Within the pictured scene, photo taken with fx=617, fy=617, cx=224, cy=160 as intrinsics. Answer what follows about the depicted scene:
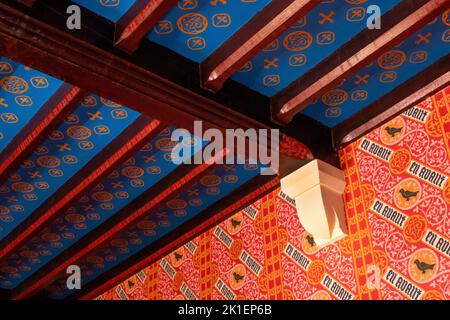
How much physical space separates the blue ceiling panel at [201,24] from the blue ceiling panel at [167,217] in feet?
4.32

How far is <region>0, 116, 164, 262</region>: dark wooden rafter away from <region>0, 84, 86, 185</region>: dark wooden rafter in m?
0.46

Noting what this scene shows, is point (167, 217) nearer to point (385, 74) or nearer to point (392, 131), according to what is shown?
point (392, 131)

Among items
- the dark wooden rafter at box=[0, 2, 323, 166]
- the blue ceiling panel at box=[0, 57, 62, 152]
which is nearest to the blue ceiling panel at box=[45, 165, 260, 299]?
the dark wooden rafter at box=[0, 2, 323, 166]

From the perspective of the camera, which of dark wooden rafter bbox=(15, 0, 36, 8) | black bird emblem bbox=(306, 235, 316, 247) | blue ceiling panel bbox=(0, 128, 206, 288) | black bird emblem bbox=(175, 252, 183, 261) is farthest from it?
black bird emblem bbox=(175, 252, 183, 261)

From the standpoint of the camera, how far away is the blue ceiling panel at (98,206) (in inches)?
177

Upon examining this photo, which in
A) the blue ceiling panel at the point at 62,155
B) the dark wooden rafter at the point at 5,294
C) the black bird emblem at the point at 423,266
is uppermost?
the blue ceiling panel at the point at 62,155

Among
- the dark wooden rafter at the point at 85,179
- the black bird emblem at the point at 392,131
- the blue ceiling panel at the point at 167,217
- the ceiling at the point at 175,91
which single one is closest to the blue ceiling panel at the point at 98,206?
the ceiling at the point at 175,91

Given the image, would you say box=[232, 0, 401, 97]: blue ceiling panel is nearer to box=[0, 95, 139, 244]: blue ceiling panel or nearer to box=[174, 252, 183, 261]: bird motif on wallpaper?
box=[0, 95, 139, 244]: blue ceiling panel

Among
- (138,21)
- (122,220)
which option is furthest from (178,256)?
(138,21)

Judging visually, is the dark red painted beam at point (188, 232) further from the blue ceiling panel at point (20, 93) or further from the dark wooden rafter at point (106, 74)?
the blue ceiling panel at point (20, 93)

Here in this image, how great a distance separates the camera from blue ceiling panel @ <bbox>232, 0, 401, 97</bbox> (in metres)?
3.30

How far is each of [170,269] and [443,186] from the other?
2.72 meters

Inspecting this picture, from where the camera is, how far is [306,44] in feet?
11.6

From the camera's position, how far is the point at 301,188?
13.3 feet
